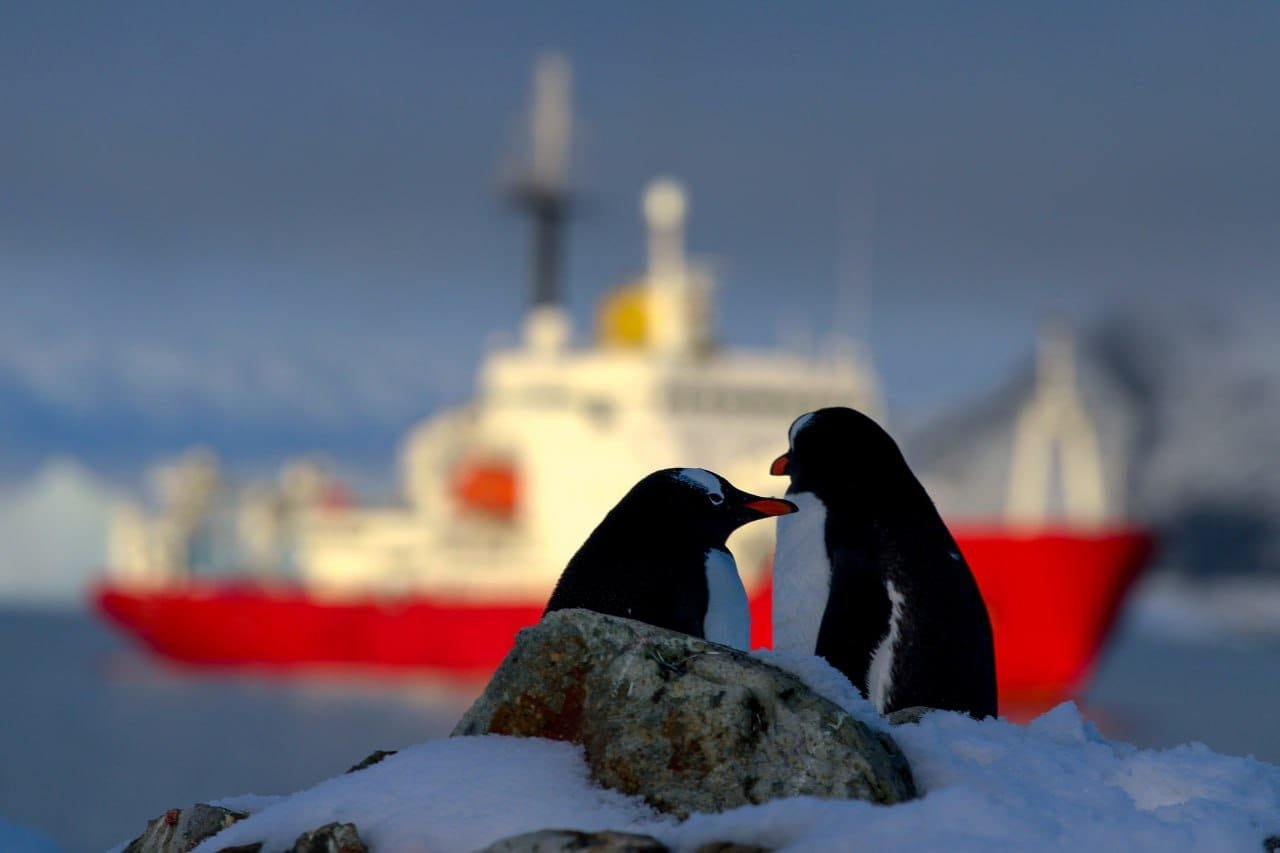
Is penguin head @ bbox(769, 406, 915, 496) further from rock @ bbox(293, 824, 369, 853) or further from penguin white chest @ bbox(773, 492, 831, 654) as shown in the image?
rock @ bbox(293, 824, 369, 853)

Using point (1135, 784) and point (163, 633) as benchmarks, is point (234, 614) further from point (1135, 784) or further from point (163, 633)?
point (1135, 784)

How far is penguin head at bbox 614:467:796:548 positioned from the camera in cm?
→ 477

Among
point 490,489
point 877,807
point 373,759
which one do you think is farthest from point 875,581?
point 490,489

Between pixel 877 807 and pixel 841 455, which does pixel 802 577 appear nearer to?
pixel 841 455

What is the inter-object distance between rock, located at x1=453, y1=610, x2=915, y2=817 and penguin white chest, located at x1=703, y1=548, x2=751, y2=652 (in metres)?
1.21

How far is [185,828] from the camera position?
3.54 metres

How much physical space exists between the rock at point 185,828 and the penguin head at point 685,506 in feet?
5.16

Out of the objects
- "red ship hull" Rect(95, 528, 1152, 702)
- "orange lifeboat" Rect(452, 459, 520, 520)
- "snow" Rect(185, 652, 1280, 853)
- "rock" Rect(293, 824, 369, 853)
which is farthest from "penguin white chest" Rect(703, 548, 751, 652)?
"orange lifeboat" Rect(452, 459, 520, 520)

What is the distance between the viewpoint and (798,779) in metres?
3.15

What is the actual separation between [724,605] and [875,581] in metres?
0.56

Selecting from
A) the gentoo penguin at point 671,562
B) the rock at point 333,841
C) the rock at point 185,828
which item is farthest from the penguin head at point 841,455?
the rock at point 333,841

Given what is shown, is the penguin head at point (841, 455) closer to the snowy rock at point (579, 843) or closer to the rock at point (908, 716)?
the rock at point (908, 716)

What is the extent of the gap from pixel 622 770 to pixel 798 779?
0.34 meters

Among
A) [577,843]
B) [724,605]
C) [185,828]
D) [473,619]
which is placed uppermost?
[724,605]
